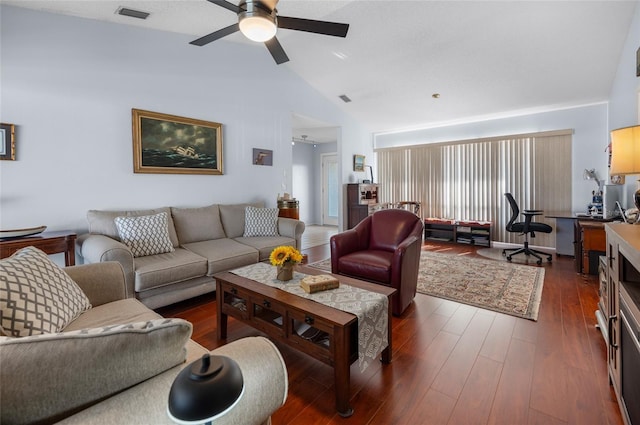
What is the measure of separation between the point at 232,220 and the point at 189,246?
2.44ft

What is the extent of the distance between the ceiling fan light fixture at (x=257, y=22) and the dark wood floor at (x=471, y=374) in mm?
2204

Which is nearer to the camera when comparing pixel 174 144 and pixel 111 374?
pixel 111 374

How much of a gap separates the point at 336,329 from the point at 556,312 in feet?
7.50

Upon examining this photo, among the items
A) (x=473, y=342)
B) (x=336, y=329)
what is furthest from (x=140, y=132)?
(x=473, y=342)

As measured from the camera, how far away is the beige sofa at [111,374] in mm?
652

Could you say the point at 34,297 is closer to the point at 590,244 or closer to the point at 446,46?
the point at 446,46

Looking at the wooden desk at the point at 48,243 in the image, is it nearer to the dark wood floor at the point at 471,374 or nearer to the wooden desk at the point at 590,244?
the dark wood floor at the point at 471,374

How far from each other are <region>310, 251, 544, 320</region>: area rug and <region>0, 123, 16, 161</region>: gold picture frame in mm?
3374

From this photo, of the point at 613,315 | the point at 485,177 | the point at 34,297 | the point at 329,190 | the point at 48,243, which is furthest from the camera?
the point at 329,190

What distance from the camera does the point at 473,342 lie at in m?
2.16

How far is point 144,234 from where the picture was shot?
2.92m

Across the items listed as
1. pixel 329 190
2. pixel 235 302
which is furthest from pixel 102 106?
pixel 329 190

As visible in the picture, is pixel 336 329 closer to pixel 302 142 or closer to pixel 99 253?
pixel 99 253

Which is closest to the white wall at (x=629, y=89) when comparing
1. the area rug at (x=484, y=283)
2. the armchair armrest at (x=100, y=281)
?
the area rug at (x=484, y=283)
